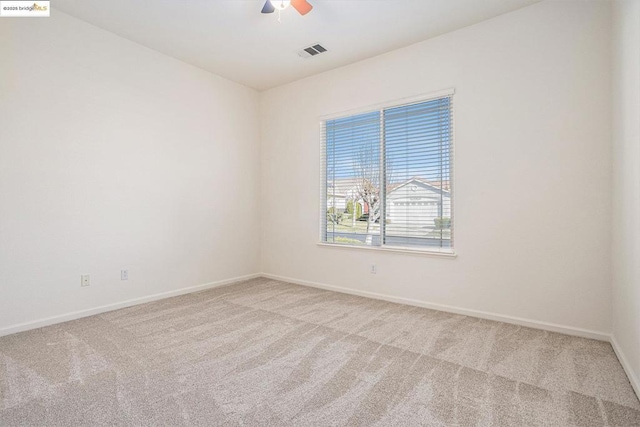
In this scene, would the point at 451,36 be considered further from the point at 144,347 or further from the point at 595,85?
the point at 144,347

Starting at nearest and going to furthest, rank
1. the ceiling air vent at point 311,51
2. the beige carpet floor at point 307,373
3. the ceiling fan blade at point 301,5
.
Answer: the beige carpet floor at point 307,373 → the ceiling fan blade at point 301,5 → the ceiling air vent at point 311,51

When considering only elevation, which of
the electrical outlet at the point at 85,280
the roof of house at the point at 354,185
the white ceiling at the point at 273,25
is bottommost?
the electrical outlet at the point at 85,280

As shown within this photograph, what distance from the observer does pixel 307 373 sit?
211cm

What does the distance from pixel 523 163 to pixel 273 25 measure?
2.93m

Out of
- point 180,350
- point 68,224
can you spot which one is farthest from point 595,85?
point 68,224

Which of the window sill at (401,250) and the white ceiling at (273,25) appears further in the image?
the window sill at (401,250)

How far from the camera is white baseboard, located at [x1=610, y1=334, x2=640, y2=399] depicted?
1894mm

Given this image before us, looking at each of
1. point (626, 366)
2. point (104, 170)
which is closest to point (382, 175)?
point (626, 366)

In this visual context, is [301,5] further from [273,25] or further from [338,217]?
[338,217]

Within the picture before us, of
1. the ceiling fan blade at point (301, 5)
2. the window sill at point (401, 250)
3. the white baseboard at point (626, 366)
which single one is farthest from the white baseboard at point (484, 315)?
the ceiling fan blade at point (301, 5)

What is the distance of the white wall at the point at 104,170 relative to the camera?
112 inches

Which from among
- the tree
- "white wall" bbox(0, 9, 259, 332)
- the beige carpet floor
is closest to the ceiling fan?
the tree

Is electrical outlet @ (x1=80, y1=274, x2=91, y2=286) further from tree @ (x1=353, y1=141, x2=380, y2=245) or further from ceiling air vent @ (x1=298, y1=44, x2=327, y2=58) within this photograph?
ceiling air vent @ (x1=298, y1=44, x2=327, y2=58)

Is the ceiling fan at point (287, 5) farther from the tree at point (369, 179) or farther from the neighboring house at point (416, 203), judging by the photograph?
the neighboring house at point (416, 203)
